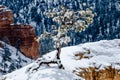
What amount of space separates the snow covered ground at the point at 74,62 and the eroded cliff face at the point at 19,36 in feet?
420

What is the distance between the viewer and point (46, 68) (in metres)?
23.0

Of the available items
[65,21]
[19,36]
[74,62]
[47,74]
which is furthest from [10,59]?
[47,74]

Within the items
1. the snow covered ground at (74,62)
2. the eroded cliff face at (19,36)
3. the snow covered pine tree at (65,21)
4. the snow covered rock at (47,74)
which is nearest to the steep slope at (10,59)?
the eroded cliff face at (19,36)

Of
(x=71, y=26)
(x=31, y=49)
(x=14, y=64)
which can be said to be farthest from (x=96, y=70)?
(x=31, y=49)

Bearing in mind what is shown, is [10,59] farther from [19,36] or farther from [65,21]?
[65,21]

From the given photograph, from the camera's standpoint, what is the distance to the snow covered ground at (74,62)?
72.1 ft

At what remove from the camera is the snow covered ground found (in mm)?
21969

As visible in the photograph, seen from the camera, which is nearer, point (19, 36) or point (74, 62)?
point (74, 62)

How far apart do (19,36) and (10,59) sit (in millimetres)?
20885

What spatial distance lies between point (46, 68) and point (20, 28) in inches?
5551

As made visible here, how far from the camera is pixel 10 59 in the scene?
5659 inches

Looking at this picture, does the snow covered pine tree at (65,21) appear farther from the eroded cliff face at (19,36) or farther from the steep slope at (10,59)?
the eroded cliff face at (19,36)

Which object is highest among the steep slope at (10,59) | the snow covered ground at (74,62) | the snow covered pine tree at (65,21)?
the snow covered pine tree at (65,21)

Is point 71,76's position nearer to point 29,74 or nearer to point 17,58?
point 29,74
